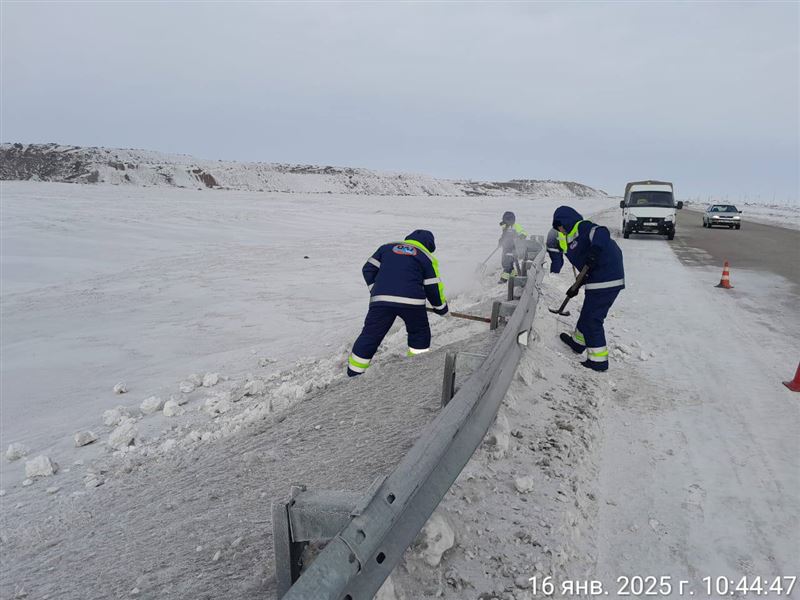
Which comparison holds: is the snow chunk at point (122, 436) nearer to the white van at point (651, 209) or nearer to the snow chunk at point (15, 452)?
the snow chunk at point (15, 452)

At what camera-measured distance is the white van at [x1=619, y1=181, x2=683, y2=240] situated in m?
18.7

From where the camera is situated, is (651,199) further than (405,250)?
Yes

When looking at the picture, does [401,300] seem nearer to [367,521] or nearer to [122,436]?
[122,436]

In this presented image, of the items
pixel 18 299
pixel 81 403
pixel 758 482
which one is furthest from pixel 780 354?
pixel 18 299

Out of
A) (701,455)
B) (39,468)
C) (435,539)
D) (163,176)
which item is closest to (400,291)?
(701,455)

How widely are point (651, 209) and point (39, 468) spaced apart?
64.5ft

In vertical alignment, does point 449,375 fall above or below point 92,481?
above

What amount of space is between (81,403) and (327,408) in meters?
3.37

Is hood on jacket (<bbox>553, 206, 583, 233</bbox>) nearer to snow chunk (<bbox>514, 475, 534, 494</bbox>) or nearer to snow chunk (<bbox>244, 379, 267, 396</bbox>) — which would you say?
snow chunk (<bbox>514, 475, 534, 494</bbox>)

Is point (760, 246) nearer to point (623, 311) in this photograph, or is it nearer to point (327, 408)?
point (623, 311)

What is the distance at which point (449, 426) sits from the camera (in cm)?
221

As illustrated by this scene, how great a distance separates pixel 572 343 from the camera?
562 centimetres

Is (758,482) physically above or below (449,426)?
below

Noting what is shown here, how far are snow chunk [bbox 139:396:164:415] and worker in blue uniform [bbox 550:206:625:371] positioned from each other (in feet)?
14.6
